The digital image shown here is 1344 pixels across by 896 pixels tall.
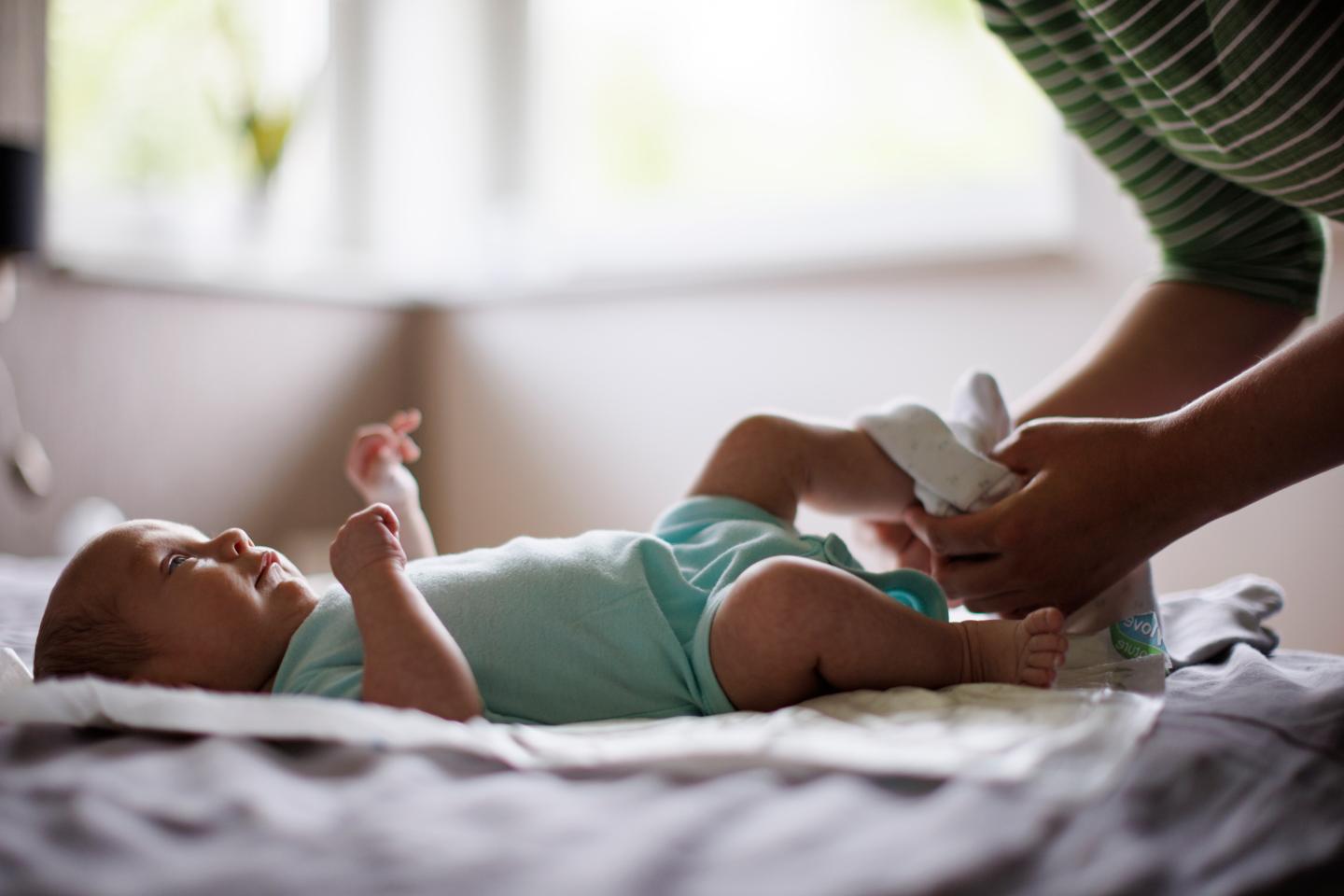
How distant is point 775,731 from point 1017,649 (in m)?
0.26

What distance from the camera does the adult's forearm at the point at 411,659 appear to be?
82cm

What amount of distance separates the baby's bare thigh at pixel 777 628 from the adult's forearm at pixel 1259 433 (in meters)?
0.27

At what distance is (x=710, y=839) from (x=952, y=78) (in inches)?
89.2

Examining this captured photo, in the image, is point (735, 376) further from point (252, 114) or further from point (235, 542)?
point (235, 542)

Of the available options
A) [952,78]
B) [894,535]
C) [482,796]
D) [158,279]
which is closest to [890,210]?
[952,78]

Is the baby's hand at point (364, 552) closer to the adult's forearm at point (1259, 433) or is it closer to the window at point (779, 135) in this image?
the adult's forearm at point (1259, 433)

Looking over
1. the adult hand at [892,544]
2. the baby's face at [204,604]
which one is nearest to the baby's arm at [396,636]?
the baby's face at [204,604]

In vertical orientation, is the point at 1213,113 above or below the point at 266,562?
above

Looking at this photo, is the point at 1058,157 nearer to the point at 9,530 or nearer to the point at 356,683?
the point at 356,683

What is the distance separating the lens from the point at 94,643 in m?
0.94

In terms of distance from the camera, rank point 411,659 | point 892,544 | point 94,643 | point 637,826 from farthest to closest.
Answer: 1. point 892,544
2. point 94,643
3. point 411,659
4. point 637,826

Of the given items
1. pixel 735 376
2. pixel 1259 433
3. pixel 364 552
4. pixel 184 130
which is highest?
pixel 184 130

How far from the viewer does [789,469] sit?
1129 millimetres

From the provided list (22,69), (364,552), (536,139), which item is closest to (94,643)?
(364,552)
